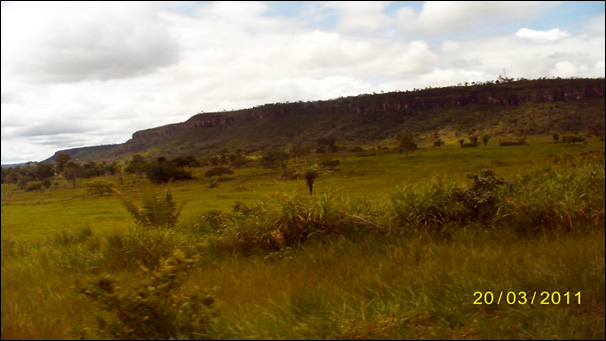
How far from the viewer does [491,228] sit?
5.97 metres

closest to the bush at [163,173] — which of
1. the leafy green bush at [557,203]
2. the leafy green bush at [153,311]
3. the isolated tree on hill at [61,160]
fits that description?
the isolated tree on hill at [61,160]

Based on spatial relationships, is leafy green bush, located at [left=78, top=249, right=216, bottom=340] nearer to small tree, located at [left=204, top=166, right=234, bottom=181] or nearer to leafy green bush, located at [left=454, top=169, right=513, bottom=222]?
leafy green bush, located at [left=454, top=169, right=513, bottom=222]

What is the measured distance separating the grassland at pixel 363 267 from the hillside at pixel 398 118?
1173 inches

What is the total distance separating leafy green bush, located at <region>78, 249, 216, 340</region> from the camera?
3090mm

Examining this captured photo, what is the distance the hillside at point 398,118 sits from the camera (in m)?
45.6

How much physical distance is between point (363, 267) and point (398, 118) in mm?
75986

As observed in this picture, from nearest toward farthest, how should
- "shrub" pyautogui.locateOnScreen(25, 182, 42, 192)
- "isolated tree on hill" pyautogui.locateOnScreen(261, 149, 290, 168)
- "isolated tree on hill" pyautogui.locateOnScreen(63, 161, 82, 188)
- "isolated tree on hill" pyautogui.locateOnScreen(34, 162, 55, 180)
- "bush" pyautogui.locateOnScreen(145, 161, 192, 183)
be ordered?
"bush" pyautogui.locateOnScreen(145, 161, 192, 183), "isolated tree on hill" pyautogui.locateOnScreen(261, 149, 290, 168), "isolated tree on hill" pyautogui.locateOnScreen(63, 161, 82, 188), "isolated tree on hill" pyautogui.locateOnScreen(34, 162, 55, 180), "shrub" pyautogui.locateOnScreen(25, 182, 42, 192)

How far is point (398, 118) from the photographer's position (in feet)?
254

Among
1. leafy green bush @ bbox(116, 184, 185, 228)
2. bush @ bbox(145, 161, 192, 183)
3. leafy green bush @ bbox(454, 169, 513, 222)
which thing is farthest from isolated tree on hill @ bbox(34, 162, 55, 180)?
leafy green bush @ bbox(454, 169, 513, 222)

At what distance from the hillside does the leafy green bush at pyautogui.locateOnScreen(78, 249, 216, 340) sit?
3275 cm

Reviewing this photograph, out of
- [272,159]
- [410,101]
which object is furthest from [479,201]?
[410,101]

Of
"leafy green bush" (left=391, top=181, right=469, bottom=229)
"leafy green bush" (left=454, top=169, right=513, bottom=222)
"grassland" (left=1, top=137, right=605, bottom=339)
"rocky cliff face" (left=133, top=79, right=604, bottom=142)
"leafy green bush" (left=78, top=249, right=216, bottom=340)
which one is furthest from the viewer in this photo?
"rocky cliff face" (left=133, top=79, right=604, bottom=142)

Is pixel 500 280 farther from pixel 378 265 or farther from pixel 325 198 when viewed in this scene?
pixel 325 198

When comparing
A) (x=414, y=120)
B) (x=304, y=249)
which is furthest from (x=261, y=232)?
(x=414, y=120)
